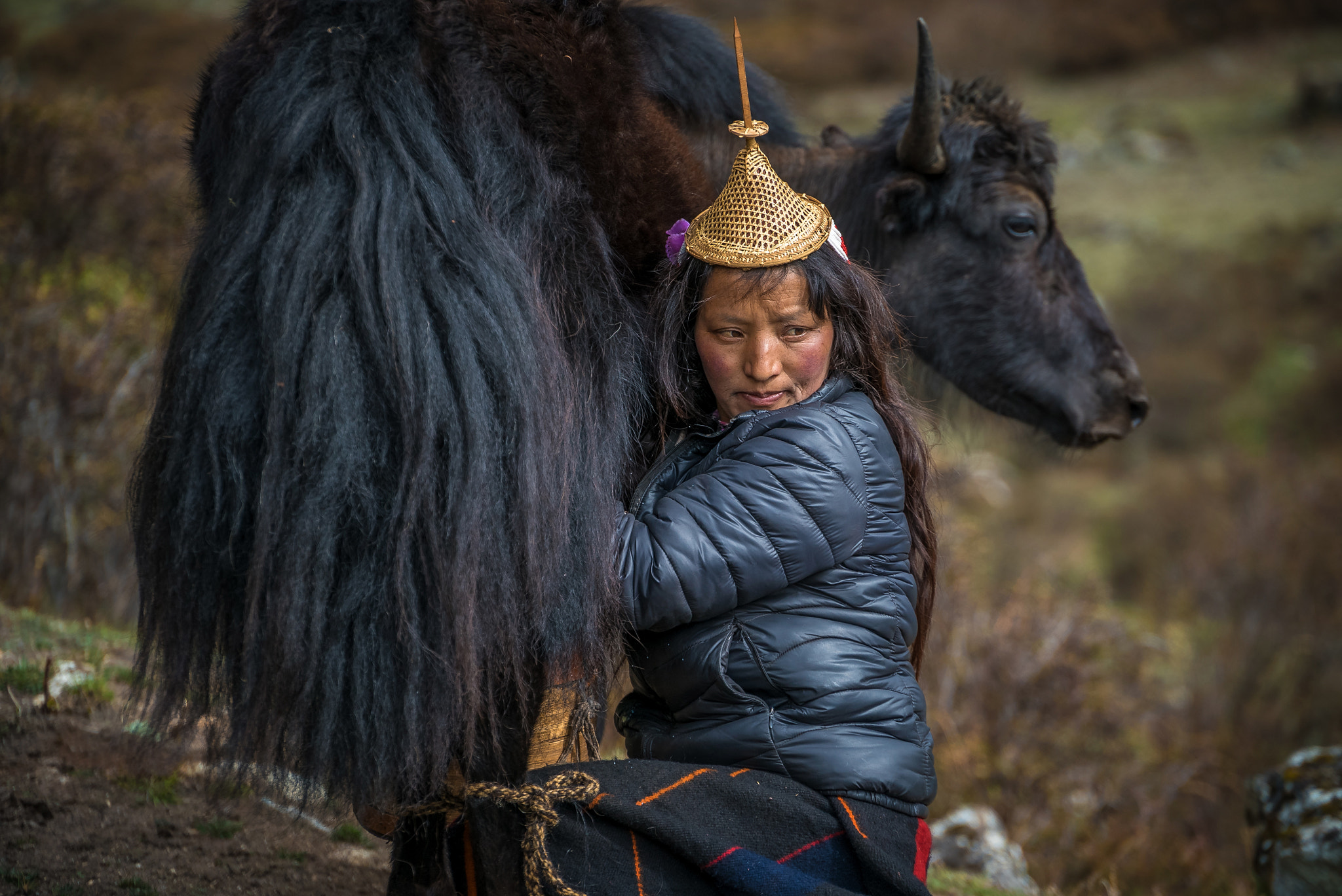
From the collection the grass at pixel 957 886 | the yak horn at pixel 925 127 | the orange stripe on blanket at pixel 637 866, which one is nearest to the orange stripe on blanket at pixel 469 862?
the orange stripe on blanket at pixel 637 866

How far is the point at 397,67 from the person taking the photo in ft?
5.54

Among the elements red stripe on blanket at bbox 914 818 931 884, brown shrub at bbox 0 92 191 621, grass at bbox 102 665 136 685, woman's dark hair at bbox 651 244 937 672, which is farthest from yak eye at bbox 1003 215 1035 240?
brown shrub at bbox 0 92 191 621

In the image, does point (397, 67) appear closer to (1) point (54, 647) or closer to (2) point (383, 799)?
(2) point (383, 799)

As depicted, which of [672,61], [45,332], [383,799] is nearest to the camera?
[383,799]

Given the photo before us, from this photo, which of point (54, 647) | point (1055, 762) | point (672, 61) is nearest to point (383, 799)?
point (672, 61)

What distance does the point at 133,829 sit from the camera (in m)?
2.52

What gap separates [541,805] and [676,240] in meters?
1.08

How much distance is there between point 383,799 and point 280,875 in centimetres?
99

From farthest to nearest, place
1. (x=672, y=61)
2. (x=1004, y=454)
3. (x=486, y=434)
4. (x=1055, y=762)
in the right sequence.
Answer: (x=1004, y=454), (x=1055, y=762), (x=672, y=61), (x=486, y=434)

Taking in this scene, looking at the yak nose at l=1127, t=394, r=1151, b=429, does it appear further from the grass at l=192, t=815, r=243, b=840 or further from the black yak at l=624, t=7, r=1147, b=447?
the grass at l=192, t=815, r=243, b=840

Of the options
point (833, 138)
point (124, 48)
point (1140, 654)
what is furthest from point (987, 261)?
point (124, 48)

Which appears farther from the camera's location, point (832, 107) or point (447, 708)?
point (832, 107)

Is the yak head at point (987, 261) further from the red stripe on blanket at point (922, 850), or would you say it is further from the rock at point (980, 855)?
the rock at point (980, 855)

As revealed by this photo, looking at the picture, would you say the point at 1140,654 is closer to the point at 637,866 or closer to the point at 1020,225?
the point at 1020,225
